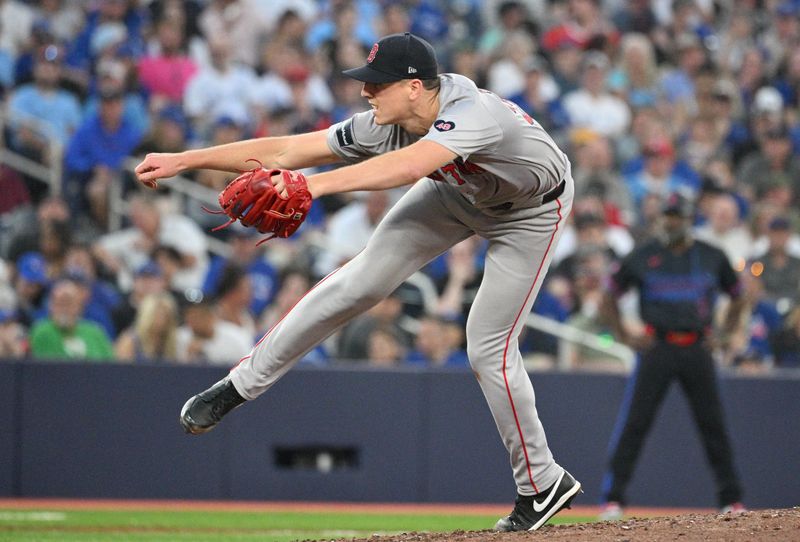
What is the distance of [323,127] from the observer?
38.8 feet

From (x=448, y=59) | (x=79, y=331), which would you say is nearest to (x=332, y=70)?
(x=448, y=59)

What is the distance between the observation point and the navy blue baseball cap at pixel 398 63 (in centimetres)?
502

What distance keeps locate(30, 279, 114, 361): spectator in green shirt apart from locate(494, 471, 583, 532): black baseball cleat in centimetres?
473

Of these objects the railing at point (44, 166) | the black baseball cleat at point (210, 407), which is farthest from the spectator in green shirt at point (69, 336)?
the black baseball cleat at point (210, 407)

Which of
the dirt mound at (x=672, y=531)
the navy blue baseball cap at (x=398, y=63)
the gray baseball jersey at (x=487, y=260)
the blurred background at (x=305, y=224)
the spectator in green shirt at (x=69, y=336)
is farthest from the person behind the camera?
the blurred background at (x=305, y=224)

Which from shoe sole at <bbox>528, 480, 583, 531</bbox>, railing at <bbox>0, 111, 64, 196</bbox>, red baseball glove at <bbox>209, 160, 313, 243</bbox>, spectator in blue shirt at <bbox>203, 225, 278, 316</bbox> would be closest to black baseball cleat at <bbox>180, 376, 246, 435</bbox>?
red baseball glove at <bbox>209, 160, 313, 243</bbox>

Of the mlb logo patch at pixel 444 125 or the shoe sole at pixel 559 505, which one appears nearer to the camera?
the mlb logo patch at pixel 444 125

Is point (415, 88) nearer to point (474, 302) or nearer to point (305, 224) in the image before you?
point (474, 302)

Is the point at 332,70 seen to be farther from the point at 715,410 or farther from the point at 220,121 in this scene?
the point at 715,410

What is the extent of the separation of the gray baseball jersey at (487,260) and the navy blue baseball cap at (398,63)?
1.37 ft

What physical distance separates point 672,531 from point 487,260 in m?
1.39

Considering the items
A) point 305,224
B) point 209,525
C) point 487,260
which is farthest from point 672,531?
point 305,224

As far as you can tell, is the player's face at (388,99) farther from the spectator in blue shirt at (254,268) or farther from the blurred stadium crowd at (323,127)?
the spectator in blue shirt at (254,268)

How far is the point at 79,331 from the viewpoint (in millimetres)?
9641
